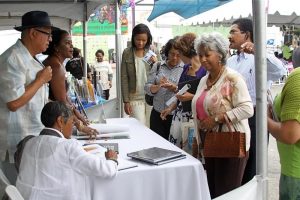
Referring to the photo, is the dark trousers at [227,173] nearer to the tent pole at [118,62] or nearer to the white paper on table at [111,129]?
the white paper on table at [111,129]

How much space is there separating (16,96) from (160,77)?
169 cm

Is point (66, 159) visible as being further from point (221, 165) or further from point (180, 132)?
point (180, 132)

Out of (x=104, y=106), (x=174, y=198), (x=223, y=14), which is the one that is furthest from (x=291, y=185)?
(x=223, y=14)

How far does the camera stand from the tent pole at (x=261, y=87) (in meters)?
1.63

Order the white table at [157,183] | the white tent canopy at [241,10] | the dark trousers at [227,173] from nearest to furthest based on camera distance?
the white table at [157,183], the dark trousers at [227,173], the white tent canopy at [241,10]

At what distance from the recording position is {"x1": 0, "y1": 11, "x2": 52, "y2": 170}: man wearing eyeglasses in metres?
2.29

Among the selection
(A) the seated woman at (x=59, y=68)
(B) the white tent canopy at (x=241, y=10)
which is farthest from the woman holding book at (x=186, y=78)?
(B) the white tent canopy at (x=241, y=10)

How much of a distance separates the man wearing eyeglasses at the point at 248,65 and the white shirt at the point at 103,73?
623 cm

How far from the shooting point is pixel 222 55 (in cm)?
245

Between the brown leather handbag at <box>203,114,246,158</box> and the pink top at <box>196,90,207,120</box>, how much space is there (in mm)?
128

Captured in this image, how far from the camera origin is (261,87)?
65.5 inches

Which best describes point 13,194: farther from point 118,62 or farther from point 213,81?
point 118,62

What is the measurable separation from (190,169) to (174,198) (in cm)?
18

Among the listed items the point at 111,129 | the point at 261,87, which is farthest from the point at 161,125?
the point at 261,87
